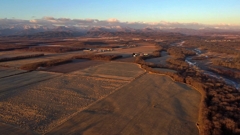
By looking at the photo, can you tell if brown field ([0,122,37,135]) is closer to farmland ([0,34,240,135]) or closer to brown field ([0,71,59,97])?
farmland ([0,34,240,135])

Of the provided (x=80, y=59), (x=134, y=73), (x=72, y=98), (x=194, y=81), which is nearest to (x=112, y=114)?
(x=72, y=98)

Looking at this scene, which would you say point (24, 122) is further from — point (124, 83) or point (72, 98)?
point (124, 83)

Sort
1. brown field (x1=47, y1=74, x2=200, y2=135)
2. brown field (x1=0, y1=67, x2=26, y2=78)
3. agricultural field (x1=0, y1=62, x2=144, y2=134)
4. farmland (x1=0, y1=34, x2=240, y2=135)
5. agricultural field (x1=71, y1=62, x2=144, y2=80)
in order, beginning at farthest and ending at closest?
1. brown field (x1=0, y1=67, x2=26, y2=78)
2. agricultural field (x1=71, y1=62, x2=144, y2=80)
3. agricultural field (x1=0, y1=62, x2=144, y2=134)
4. farmland (x1=0, y1=34, x2=240, y2=135)
5. brown field (x1=47, y1=74, x2=200, y2=135)

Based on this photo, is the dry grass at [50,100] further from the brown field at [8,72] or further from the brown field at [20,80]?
the brown field at [8,72]

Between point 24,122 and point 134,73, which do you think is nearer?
point 24,122

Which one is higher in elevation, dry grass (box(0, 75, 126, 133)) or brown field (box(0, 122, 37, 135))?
dry grass (box(0, 75, 126, 133))

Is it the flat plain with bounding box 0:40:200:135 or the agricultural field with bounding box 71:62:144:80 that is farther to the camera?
the agricultural field with bounding box 71:62:144:80

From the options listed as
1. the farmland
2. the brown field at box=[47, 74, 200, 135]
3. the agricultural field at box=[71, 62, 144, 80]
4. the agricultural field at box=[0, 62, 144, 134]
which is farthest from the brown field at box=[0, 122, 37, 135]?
the agricultural field at box=[71, 62, 144, 80]

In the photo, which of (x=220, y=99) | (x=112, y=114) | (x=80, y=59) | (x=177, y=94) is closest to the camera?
(x=112, y=114)
